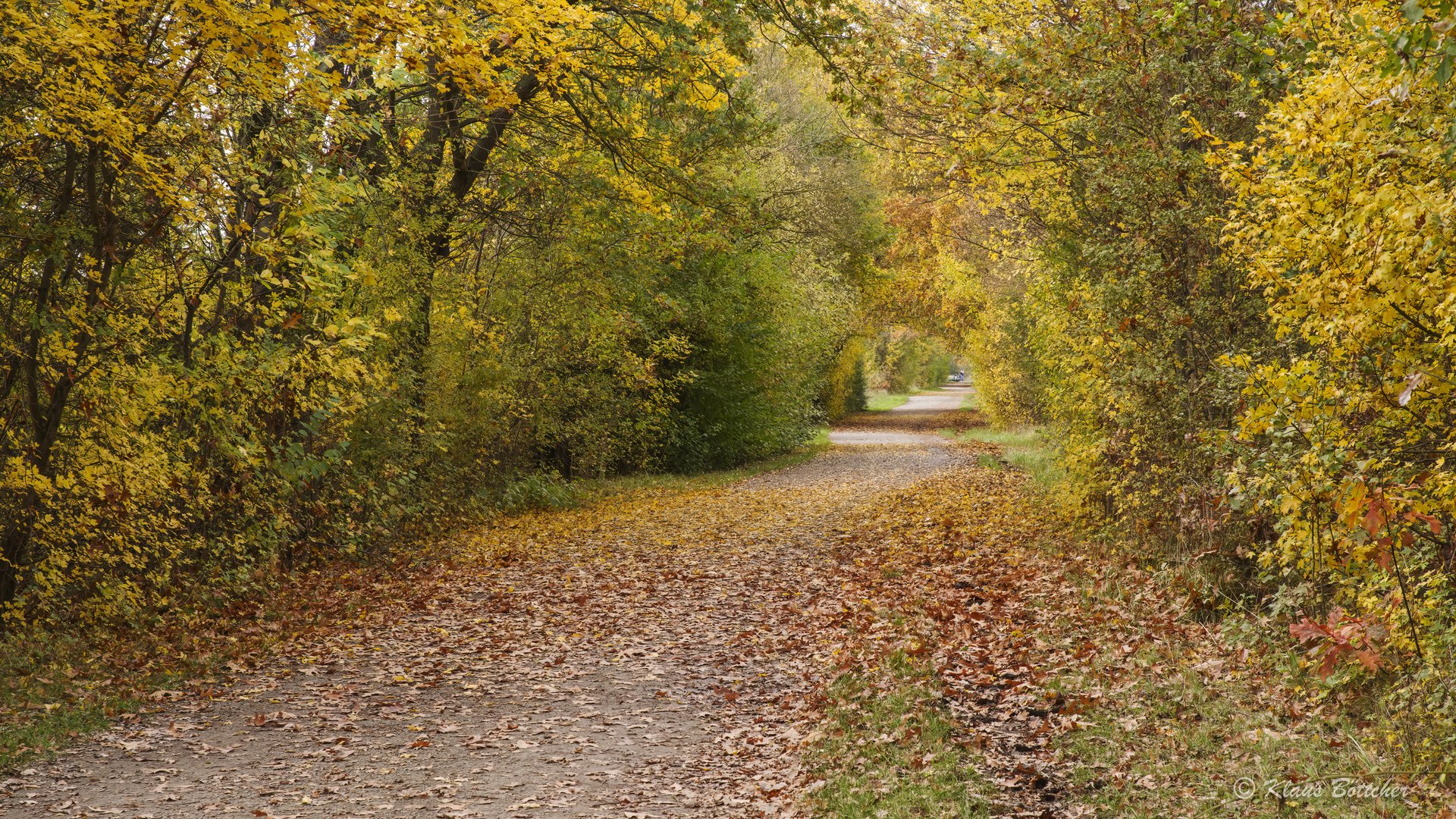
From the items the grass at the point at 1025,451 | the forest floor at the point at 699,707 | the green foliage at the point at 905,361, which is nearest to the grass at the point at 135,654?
the forest floor at the point at 699,707

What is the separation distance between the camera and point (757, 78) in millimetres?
25391

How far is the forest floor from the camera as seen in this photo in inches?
211

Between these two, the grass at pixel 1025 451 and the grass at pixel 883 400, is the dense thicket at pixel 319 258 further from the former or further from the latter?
the grass at pixel 883 400

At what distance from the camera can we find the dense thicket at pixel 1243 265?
463 cm

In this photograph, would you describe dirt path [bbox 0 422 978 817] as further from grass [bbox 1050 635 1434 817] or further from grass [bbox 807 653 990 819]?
grass [bbox 1050 635 1434 817]

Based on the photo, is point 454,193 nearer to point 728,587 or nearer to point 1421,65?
point 728,587

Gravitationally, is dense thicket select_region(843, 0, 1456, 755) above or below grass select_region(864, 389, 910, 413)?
above

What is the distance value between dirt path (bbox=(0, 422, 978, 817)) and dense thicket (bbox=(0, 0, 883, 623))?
1.81 m

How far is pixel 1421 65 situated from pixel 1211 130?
512 cm

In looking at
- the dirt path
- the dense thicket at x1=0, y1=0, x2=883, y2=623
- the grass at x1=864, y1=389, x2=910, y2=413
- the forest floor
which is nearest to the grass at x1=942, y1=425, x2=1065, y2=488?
the forest floor

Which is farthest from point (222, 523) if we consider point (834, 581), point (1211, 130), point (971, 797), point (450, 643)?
point (1211, 130)

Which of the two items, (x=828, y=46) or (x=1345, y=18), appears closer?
(x=1345, y=18)

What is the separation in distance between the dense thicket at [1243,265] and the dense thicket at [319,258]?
2.65 m

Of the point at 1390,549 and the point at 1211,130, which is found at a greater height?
the point at 1211,130
